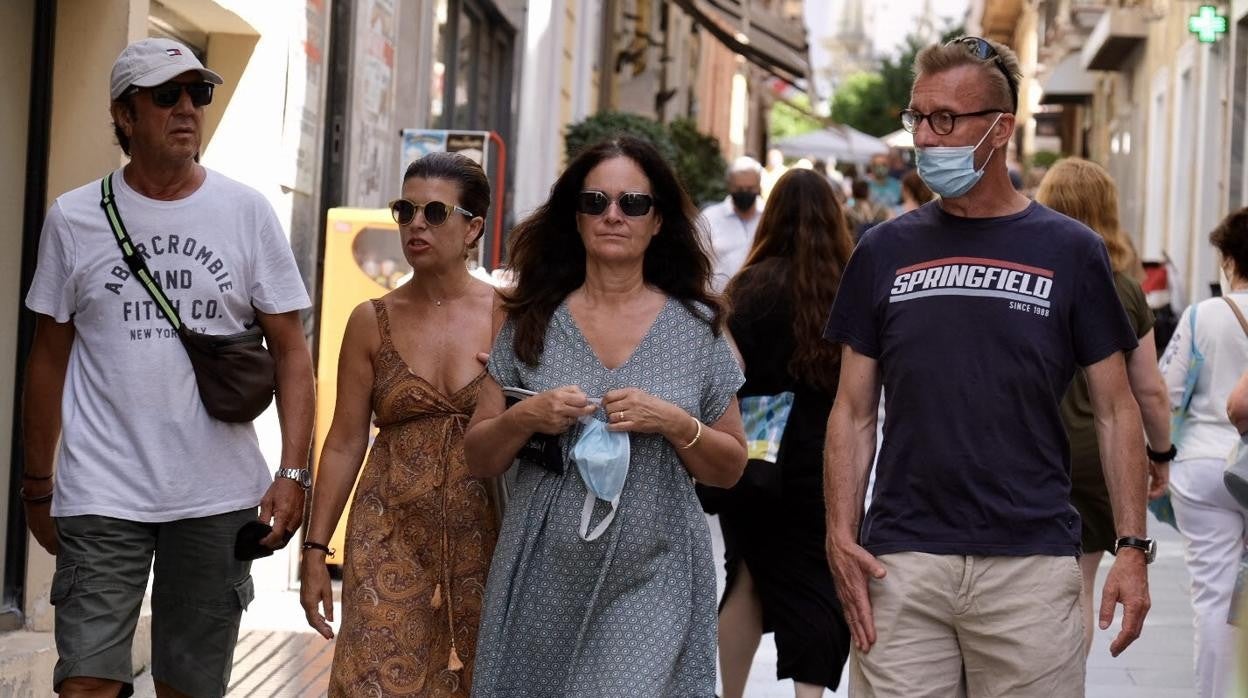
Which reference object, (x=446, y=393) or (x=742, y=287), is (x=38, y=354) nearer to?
(x=446, y=393)

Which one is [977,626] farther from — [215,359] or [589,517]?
[215,359]

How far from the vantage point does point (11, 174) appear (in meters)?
6.71

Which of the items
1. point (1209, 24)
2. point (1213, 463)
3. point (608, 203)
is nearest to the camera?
point (608, 203)

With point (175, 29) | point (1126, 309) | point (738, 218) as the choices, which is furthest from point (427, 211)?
point (738, 218)

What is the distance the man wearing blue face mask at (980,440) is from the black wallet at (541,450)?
0.60m

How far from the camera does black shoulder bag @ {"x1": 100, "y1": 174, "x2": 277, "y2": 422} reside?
4.73 metres

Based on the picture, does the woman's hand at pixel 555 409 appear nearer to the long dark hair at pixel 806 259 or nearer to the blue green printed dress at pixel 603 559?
the blue green printed dress at pixel 603 559

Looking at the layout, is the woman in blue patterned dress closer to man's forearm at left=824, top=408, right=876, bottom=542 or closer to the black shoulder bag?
man's forearm at left=824, top=408, right=876, bottom=542

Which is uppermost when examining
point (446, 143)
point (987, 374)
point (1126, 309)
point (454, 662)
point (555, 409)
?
point (446, 143)

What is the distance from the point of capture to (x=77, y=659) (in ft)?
15.1

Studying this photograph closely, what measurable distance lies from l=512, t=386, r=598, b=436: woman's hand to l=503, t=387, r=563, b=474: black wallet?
0.08 metres

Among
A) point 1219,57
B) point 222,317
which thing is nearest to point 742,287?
point 222,317

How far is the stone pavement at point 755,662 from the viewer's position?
745 cm

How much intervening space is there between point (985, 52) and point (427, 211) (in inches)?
58.0
